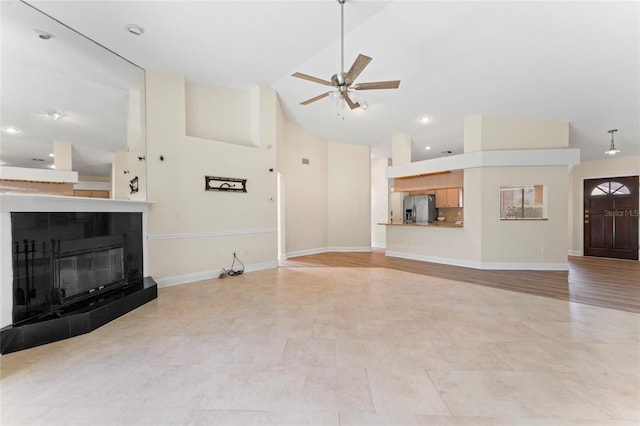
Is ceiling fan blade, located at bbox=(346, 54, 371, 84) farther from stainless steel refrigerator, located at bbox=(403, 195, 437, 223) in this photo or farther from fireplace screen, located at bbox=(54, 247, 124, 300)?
stainless steel refrigerator, located at bbox=(403, 195, 437, 223)

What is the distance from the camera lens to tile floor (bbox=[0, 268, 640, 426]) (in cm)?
167

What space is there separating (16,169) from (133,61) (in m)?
2.35

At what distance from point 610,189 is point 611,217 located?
0.76 metres

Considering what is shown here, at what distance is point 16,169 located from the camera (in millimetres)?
2801

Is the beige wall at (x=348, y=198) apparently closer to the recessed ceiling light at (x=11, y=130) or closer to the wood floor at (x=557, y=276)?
the wood floor at (x=557, y=276)

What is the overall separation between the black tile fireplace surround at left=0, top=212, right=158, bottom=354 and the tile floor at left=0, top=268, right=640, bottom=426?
16 cm

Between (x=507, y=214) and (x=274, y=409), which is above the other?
(x=507, y=214)

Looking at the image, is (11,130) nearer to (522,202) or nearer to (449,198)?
(522,202)

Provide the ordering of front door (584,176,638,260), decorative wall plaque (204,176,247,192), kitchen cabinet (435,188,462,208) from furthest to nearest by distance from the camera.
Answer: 1. kitchen cabinet (435,188,462,208)
2. front door (584,176,638,260)
3. decorative wall plaque (204,176,247,192)

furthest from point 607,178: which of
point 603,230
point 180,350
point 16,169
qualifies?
point 16,169

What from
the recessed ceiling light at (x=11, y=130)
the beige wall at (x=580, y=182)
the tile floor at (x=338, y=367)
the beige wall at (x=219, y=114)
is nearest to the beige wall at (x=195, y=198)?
the beige wall at (x=219, y=114)

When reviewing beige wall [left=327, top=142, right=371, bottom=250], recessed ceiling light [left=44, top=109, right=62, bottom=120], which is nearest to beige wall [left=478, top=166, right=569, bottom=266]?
beige wall [left=327, top=142, right=371, bottom=250]

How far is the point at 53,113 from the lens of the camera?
10.4ft

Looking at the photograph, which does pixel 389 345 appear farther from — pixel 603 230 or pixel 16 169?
pixel 603 230
